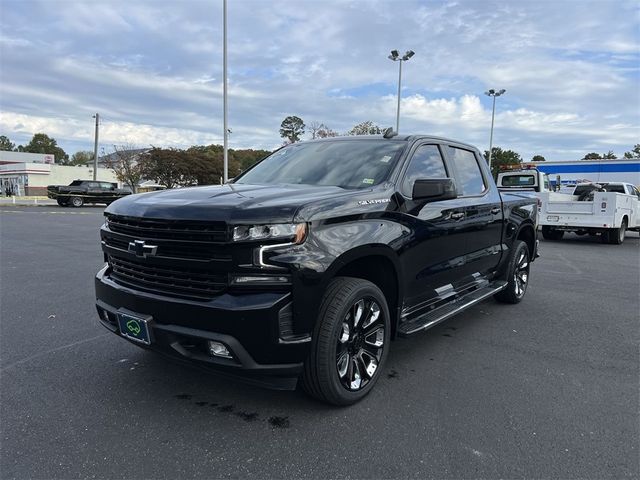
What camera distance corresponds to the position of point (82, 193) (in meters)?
30.1

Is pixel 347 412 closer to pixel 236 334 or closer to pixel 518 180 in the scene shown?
pixel 236 334

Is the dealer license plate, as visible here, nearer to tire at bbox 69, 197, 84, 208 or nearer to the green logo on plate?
the green logo on plate

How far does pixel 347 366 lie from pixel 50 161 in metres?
98.7

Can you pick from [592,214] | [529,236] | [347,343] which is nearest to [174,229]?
[347,343]

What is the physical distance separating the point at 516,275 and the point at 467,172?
1830 mm

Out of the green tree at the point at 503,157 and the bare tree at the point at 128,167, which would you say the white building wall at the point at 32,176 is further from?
the green tree at the point at 503,157

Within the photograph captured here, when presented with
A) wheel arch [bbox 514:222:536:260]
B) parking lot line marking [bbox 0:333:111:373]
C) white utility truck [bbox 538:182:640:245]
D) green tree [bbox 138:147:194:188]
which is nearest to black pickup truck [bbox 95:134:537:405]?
parking lot line marking [bbox 0:333:111:373]

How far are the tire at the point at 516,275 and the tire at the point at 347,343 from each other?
2.96m

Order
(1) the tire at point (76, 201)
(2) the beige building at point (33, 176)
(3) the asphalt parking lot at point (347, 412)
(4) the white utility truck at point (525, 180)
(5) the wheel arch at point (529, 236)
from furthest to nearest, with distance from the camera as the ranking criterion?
(2) the beige building at point (33, 176)
(1) the tire at point (76, 201)
(4) the white utility truck at point (525, 180)
(5) the wheel arch at point (529, 236)
(3) the asphalt parking lot at point (347, 412)

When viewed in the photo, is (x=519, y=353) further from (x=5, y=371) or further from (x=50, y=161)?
(x=50, y=161)

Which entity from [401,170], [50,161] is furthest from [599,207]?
[50,161]

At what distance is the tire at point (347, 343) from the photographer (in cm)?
286

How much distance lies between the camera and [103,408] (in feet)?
10.2

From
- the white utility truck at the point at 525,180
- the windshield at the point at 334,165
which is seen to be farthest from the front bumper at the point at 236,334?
the white utility truck at the point at 525,180
